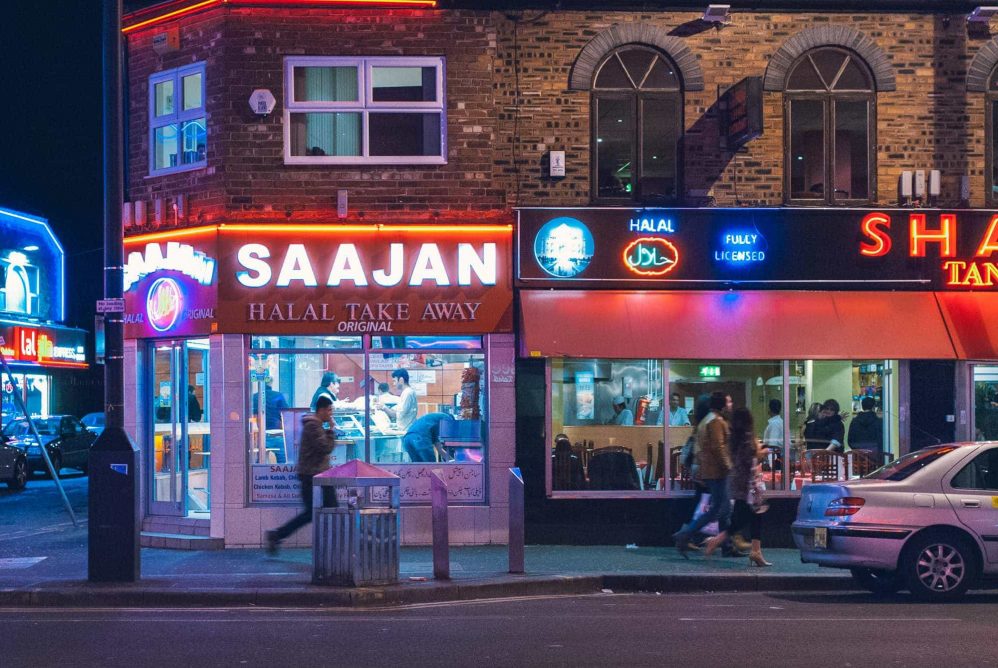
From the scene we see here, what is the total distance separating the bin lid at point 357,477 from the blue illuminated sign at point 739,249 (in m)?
6.35

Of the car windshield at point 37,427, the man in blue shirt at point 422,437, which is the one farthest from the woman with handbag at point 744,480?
the car windshield at point 37,427

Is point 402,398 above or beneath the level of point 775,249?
beneath

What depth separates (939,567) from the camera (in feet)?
36.9

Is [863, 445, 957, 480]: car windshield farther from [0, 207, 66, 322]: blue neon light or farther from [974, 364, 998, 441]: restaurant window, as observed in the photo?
[0, 207, 66, 322]: blue neon light

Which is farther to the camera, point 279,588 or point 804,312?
point 804,312

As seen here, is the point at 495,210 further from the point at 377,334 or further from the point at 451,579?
the point at 451,579

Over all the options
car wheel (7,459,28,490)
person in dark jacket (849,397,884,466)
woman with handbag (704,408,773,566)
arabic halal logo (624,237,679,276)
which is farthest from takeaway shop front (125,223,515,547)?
car wheel (7,459,28,490)

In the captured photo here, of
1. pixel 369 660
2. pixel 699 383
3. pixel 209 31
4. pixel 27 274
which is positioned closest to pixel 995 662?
pixel 369 660

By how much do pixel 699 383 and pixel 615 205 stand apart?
2637 millimetres

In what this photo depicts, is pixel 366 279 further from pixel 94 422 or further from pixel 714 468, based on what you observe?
pixel 94 422

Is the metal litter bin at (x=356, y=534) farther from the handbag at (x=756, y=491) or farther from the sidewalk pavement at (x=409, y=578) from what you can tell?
the handbag at (x=756, y=491)

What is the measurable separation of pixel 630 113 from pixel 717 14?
1.71 m

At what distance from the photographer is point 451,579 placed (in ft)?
39.4

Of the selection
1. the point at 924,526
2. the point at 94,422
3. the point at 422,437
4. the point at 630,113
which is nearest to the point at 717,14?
the point at 630,113
